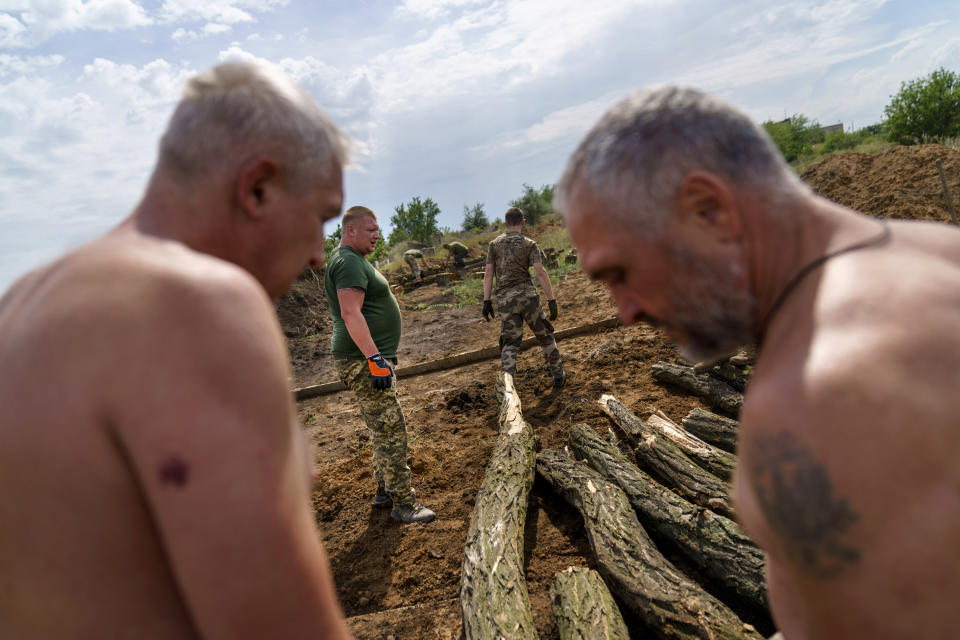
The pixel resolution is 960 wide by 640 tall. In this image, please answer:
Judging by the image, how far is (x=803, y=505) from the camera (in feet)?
3.03

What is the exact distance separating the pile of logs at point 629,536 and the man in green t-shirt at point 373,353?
0.79 metres

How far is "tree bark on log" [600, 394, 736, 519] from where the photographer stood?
11.4ft

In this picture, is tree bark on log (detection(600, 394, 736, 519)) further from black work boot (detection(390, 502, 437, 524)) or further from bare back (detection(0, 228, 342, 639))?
bare back (detection(0, 228, 342, 639))

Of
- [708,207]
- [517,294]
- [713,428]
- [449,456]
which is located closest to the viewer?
[708,207]

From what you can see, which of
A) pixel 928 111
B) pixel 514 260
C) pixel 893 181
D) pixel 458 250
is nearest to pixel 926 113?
pixel 928 111

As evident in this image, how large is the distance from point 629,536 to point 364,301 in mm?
2674

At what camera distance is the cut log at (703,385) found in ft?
16.7

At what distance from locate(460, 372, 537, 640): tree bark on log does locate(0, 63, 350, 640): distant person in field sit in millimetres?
2072

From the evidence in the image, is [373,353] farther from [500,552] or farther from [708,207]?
[708,207]

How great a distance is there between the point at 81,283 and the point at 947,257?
5.34ft

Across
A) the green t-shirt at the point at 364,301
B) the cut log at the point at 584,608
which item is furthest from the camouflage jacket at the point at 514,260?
the cut log at the point at 584,608

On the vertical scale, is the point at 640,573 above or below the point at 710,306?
below

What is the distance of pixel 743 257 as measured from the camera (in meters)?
1.20

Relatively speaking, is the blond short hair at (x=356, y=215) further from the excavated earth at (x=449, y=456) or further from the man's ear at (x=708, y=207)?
the man's ear at (x=708, y=207)
